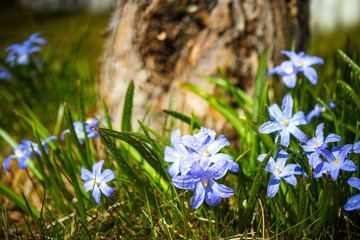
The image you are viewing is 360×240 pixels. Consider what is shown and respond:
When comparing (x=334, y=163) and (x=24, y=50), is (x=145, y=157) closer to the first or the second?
(x=334, y=163)

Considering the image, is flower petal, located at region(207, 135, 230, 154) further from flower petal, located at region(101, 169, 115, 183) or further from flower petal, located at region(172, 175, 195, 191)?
flower petal, located at region(101, 169, 115, 183)

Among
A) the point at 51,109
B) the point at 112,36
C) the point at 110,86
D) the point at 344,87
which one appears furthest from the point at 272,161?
the point at 51,109

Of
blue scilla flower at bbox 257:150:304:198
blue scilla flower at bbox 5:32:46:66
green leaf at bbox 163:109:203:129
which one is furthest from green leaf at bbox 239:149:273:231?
blue scilla flower at bbox 5:32:46:66

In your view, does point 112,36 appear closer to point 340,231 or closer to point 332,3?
point 340,231

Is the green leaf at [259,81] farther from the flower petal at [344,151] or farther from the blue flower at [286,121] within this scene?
the flower petal at [344,151]

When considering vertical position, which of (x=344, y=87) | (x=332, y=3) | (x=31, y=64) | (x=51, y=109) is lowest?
(x=344, y=87)

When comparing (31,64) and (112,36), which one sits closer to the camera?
(112,36)

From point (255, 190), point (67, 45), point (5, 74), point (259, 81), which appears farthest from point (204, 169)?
point (67, 45)

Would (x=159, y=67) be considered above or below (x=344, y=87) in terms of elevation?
above

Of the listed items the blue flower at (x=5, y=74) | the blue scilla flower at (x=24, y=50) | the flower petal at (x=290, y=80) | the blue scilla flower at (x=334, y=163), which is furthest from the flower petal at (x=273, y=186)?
the blue flower at (x=5, y=74)
